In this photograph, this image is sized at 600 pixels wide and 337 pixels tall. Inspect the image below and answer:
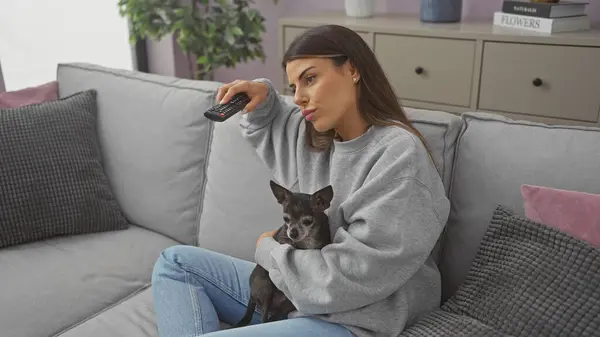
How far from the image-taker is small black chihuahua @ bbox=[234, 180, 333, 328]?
1072 mm

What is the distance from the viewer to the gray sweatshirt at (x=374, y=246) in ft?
3.21

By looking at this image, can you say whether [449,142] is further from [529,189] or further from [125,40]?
[125,40]

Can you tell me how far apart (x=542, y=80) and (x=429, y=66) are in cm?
41

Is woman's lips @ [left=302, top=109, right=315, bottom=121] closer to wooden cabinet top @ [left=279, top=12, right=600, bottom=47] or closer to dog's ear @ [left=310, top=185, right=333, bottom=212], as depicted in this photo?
dog's ear @ [left=310, top=185, right=333, bottom=212]

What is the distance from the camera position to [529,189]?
41.4 inches

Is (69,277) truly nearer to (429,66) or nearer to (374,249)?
(374,249)

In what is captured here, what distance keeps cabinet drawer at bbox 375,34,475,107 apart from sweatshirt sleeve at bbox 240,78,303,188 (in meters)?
0.95

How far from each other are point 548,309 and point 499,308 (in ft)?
0.29

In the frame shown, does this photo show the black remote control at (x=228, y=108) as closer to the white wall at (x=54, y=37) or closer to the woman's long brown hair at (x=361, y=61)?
the woman's long brown hair at (x=361, y=61)

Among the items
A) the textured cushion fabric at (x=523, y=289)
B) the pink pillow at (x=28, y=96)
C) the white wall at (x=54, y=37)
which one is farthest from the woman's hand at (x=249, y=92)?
the white wall at (x=54, y=37)

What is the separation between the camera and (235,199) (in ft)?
4.67

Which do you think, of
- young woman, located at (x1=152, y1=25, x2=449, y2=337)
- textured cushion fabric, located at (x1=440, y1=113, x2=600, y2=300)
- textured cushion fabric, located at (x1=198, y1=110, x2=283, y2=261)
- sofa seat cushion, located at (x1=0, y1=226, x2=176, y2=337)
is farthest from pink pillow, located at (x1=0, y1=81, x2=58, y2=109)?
textured cushion fabric, located at (x1=440, y1=113, x2=600, y2=300)

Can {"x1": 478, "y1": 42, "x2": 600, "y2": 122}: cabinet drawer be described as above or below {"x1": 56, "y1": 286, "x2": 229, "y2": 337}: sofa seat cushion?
above

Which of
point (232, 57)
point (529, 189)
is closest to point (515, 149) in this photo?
point (529, 189)
